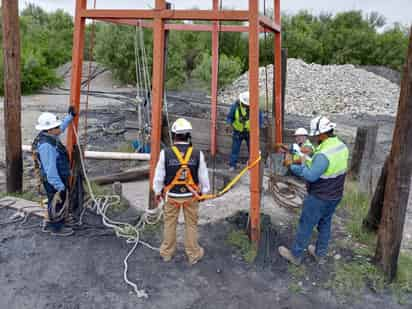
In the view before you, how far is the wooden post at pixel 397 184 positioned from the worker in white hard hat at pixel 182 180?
2203 mm

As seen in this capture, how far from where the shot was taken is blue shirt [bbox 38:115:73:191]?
17.4ft

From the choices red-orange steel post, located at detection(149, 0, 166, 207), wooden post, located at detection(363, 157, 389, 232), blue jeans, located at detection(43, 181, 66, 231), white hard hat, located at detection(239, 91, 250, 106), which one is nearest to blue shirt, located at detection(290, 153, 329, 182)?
wooden post, located at detection(363, 157, 389, 232)

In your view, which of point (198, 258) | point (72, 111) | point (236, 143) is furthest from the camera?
point (236, 143)

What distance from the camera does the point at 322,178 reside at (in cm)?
468

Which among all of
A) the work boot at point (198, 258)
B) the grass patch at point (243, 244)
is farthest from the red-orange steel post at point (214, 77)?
the work boot at point (198, 258)

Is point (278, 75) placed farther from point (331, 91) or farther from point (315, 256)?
Result: point (331, 91)

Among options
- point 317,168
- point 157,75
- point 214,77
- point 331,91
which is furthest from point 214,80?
point 331,91

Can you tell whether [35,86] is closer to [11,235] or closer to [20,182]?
[20,182]

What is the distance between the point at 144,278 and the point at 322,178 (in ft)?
8.06

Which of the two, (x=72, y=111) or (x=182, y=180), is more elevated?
(x=72, y=111)

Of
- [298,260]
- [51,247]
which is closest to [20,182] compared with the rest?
[51,247]

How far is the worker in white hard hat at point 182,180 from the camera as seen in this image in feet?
15.2

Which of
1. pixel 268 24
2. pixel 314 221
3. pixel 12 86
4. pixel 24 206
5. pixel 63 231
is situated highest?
pixel 268 24

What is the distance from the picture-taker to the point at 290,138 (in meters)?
8.82
